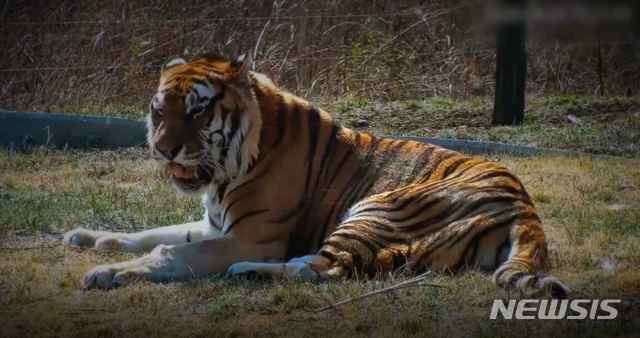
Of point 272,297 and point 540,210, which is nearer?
point 272,297

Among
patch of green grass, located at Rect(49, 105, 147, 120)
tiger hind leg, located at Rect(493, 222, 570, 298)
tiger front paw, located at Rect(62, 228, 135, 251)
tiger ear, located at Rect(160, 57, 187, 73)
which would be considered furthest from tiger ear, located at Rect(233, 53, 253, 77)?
tiger hind leg, located at Rect(493, 222, 570, 298)

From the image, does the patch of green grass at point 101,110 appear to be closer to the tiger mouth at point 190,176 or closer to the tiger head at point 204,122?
the tiger head at point 204,122

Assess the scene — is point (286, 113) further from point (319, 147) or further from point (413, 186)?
point (413, 186)

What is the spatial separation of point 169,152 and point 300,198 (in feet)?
1.32

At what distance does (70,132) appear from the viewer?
263 cm

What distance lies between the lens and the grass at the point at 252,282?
236 cm

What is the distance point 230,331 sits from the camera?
2357 millimetres

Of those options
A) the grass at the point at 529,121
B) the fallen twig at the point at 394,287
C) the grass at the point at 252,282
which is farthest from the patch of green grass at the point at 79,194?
the fallen twig at the point at 394,287

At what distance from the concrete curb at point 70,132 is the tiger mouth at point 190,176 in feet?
0.52

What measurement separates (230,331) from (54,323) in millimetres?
301

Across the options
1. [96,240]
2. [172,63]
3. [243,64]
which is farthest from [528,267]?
[96,240]

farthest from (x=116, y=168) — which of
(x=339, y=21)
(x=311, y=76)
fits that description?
(x=339, y=21)

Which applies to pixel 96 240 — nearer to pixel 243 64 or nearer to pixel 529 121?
pixel 243 64

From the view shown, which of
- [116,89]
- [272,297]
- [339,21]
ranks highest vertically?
[339,21]
